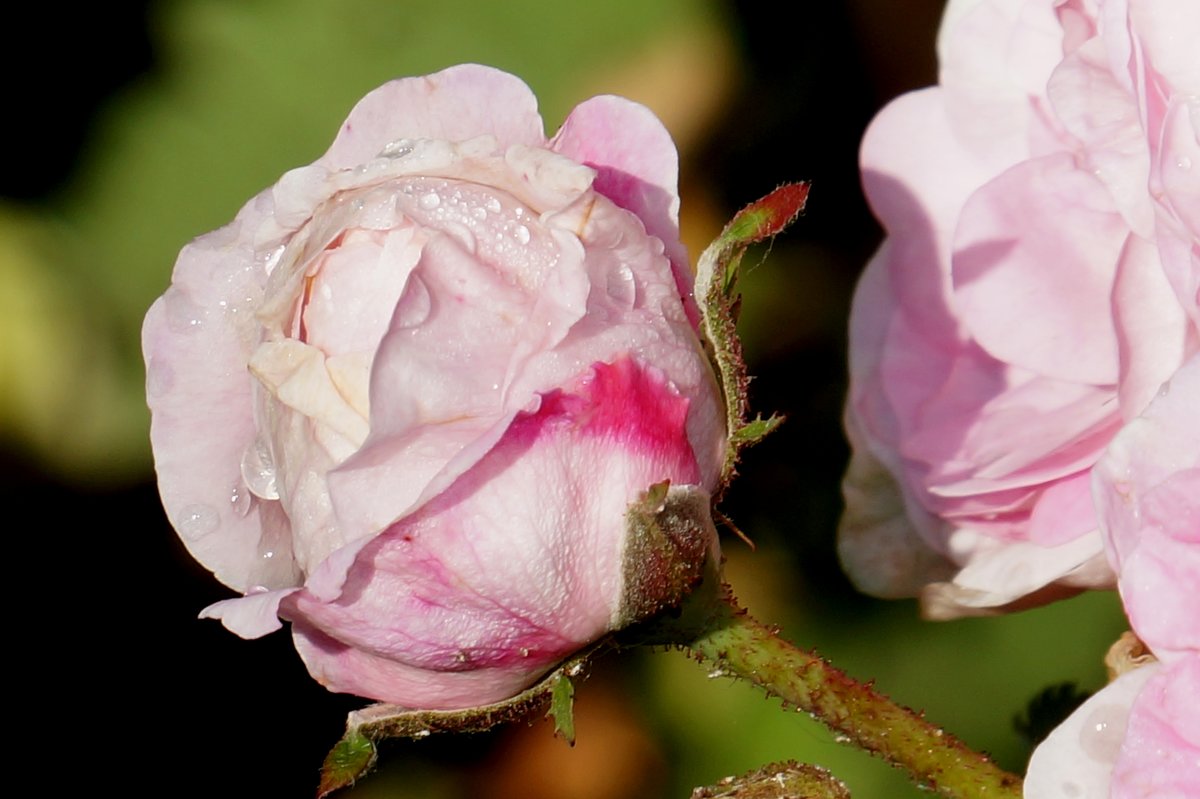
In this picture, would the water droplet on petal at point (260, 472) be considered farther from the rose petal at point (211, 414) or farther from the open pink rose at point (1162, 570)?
the open pink rose at point (1162, 570)

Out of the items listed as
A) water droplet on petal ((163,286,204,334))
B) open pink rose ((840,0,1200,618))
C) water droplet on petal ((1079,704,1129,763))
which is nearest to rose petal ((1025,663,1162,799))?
water droplet on petal ((1079,704,1129,763))

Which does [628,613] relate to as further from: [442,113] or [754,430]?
[442,113]

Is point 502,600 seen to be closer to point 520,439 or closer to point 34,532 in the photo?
point 520,439

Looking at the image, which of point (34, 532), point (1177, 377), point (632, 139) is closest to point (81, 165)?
point (34, 532)

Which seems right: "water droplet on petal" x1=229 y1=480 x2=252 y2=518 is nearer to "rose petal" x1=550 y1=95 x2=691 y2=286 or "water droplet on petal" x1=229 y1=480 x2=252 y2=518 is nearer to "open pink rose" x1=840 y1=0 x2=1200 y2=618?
"rose petal" x1=550 y1=95 x2=691 y2=286

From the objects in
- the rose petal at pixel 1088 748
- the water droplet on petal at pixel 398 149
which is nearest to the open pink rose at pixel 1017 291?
the rose petal at pixel 1088 748
